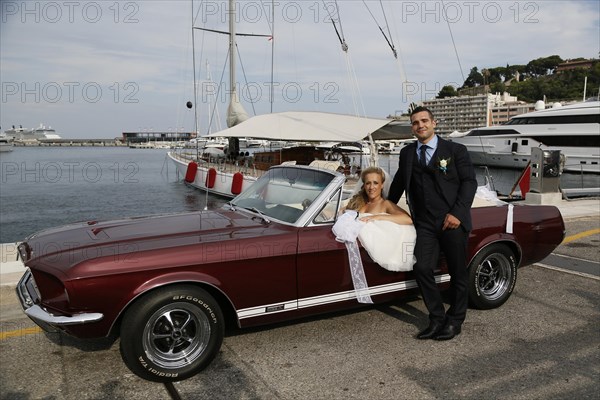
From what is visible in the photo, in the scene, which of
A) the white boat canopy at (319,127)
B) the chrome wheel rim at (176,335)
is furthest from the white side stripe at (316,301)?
the white boat canopy at (319,127)

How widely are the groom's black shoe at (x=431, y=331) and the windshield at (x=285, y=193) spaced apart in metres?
1.43

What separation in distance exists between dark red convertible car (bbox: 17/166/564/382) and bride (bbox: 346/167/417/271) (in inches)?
5.2

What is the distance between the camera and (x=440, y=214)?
3865mm

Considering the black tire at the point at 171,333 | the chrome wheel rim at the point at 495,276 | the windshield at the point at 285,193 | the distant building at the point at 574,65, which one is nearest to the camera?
the black tire at the point at 171,333

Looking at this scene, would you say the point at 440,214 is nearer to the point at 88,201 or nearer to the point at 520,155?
the point at 88,201

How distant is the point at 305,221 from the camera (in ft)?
12.6

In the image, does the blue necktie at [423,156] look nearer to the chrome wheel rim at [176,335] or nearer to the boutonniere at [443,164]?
the boutonniere at [443,164]

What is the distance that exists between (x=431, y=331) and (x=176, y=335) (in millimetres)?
2056

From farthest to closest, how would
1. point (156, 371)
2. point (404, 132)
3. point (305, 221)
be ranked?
point (404, 132) < point (305, 221) < point (156, 371)

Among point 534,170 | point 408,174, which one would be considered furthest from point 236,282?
point 534,170

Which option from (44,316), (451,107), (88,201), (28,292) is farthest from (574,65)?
(44,316)

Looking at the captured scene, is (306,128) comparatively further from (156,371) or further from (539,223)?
(156,371)

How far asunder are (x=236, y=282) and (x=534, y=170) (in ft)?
35.5

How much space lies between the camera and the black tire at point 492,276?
450 cm
